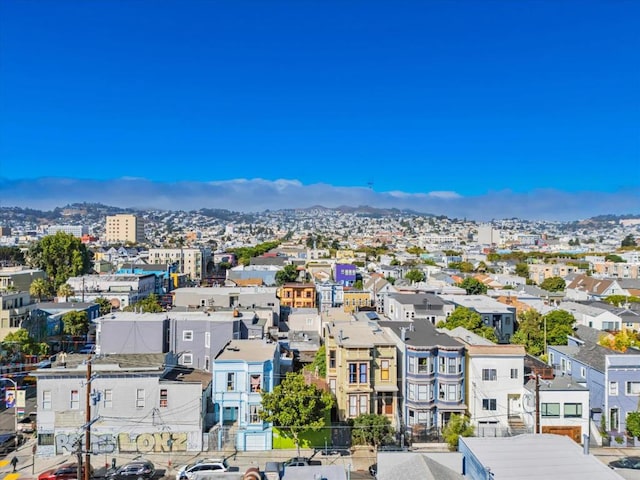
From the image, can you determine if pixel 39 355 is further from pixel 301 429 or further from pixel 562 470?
pixel 562 470

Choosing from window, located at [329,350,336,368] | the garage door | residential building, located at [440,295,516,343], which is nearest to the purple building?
residential building, located at [440,295,516,343]

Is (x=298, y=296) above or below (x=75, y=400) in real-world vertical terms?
above

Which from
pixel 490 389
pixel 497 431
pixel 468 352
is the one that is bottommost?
pixel 497 431

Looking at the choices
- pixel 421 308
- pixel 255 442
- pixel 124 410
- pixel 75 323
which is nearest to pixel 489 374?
pixel 255 442

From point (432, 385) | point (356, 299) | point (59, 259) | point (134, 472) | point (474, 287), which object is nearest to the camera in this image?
point (134, 472)

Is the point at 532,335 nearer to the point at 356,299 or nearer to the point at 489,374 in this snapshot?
the point at 489,374

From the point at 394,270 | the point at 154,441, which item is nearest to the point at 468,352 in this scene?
the point at 154,441

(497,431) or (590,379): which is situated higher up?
(590,379)

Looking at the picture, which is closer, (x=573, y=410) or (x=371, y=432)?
(x=371, y=432)
